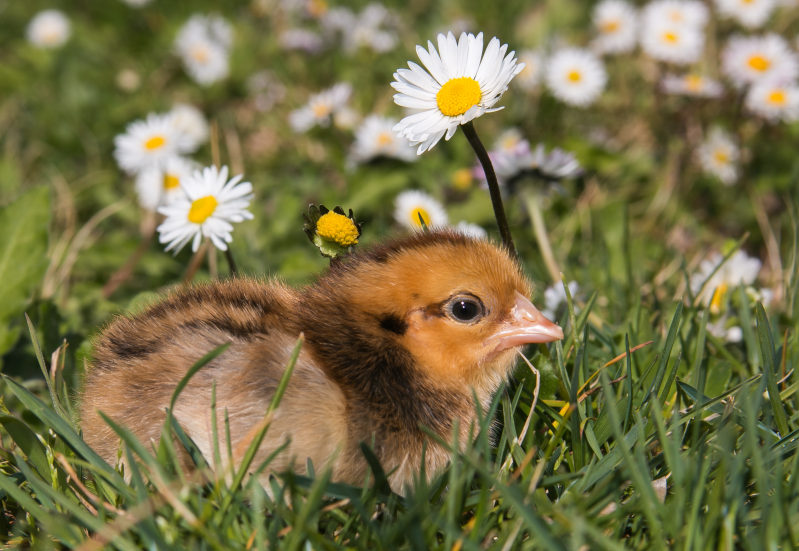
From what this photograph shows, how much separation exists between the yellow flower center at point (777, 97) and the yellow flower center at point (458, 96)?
296cm

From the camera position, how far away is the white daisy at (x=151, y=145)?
3.86m

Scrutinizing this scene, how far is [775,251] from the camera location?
3.44m

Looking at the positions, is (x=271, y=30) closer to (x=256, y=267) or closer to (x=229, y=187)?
(x=256, y=267)

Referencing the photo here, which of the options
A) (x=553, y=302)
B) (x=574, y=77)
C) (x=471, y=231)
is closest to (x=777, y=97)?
(x=574, y=77)

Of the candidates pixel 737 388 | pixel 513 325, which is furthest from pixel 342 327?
pixel 737 388

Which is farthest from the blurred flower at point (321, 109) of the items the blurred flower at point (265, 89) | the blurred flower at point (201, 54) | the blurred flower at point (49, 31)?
the blurred flower at point (49, 31)

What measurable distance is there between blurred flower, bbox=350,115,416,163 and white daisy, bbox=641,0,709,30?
6.86 ft

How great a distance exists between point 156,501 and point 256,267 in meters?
1.92

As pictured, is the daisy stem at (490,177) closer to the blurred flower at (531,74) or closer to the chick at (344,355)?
the chick at (344,355)

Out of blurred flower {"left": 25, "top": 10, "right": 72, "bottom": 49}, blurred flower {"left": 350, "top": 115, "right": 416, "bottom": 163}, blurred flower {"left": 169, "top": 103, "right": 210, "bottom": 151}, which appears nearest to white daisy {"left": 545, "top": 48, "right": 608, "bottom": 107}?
blurred flower {"left": 350, "top": 115, "right": 416, "bottom": 163}

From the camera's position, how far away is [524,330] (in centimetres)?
206

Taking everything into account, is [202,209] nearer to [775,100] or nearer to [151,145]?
[151,145]

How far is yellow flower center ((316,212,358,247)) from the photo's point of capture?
212 cm

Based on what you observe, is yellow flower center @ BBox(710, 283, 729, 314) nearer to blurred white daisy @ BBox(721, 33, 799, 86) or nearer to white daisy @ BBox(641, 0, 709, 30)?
blurred white daisy @ BBox(721, 33, 799, 86)
